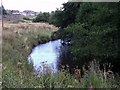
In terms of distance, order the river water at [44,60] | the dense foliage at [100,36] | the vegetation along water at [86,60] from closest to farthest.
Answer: the vegetation along water at [86,60]
the river water at [44,60]
the dense foliage at [100,36]

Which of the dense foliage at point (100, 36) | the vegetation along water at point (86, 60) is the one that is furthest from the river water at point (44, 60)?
the dense foliage at point (100, 36)

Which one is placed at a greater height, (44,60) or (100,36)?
(100,36)

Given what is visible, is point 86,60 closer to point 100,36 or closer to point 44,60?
point 100,36

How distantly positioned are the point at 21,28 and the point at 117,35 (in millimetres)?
17048

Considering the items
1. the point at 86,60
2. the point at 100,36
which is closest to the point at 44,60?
the point at 86,60

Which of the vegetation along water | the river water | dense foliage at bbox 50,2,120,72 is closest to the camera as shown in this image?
the vegetation along water

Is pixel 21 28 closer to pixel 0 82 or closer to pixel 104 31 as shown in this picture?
pixel 104 31

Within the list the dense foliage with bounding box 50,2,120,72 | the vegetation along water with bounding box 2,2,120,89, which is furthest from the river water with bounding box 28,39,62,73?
the dense foliage with bounding box 50,2,120,72

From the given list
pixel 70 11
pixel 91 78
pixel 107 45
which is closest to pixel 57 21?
pixel 70 11

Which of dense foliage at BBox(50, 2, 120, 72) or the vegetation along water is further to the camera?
dense foliage at BBox(50, 2, 120, 72)

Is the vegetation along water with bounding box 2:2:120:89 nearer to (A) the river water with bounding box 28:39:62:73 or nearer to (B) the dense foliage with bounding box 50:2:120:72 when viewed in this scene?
(B) the dense foliage with bounding box 50:2:120:72

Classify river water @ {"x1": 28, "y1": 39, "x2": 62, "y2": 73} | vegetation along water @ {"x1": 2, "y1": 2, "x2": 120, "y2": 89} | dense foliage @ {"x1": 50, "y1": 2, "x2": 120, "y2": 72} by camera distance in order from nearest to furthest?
vegetation along water @ {"x1": 2, "y1": 2, "x2": 120, "y2": 89}
river water @ {"x1": 28, "y1": 39, "x2": 62, "y2": 73}
dense foliage @ {"x1": 50, "y1": 2, "x2": 120, "y2": 72}

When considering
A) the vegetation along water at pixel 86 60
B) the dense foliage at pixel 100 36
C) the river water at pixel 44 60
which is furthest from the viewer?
the dense foliage at pixel 100 36

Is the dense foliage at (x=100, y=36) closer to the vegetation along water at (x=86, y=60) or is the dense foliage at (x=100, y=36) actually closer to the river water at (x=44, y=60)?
the vegetation along water at (x=86, y=60)
